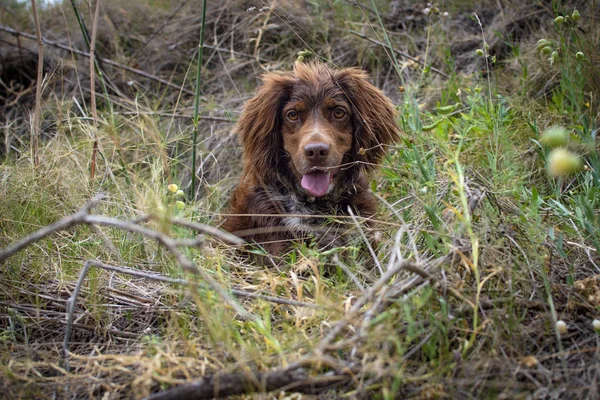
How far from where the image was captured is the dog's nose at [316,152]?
→ 3340 mm

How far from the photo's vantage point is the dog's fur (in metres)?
3.58

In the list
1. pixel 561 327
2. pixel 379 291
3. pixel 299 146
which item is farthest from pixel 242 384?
pixel 299 146

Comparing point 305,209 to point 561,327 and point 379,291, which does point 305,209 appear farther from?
point 561,327

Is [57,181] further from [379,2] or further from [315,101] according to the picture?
[379,2]

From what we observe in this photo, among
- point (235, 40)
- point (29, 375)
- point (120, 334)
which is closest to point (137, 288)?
point (120, 334)

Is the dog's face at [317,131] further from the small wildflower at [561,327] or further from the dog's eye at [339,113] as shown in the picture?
the small wildflower at [561,327]

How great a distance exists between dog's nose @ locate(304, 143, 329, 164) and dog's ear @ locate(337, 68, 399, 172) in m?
0.37

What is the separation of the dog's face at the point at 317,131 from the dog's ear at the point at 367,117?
0.05 m

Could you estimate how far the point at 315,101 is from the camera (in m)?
3.63

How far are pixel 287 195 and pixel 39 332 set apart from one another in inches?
66.3

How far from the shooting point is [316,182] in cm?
352

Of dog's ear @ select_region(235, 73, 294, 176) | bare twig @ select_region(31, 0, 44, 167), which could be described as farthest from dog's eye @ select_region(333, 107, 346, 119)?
bare twig @ select_region(31, 0, 44, 167)

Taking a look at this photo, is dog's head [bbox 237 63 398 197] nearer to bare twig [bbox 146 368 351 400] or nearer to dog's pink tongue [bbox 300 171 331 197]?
dog's pink tongue [bbox 300 171 331 197]

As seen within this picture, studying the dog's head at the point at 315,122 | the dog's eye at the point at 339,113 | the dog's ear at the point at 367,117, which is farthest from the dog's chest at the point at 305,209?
the dog's eye at the point at 339,113
